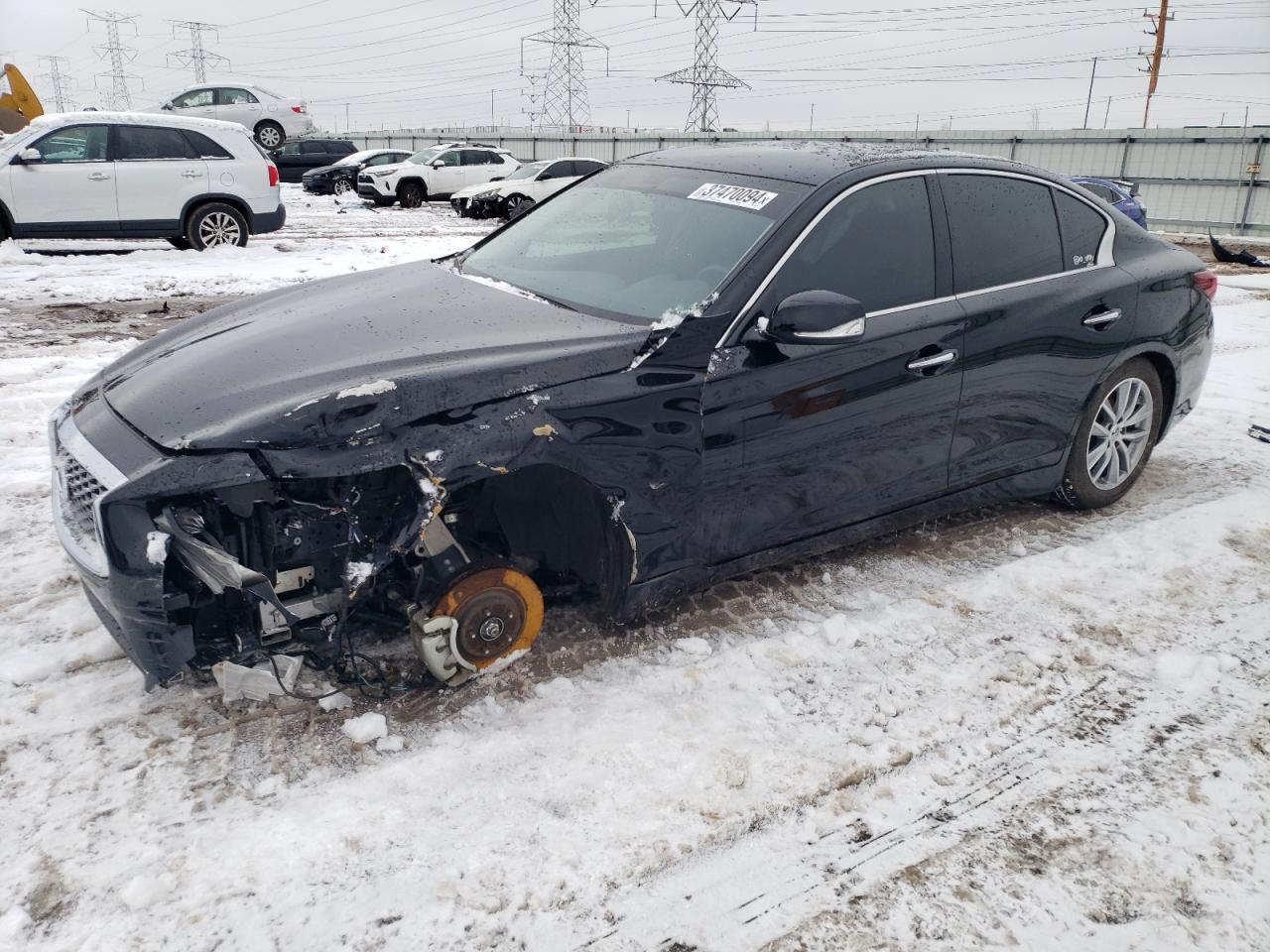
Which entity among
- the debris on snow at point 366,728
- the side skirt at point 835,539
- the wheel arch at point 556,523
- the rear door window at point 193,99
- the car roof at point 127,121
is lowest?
the debris on snow at point 366,728

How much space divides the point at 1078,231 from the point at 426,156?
68.7 ft

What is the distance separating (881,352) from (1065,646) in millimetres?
1243

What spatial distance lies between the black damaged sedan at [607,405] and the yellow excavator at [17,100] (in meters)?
30.0

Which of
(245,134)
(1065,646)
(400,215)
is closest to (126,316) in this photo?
(245,134)

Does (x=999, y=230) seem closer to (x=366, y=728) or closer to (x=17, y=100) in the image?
(x=366, y=728)

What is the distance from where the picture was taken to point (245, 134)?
40.3ft

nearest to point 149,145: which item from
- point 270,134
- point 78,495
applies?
Answer: point 78,495

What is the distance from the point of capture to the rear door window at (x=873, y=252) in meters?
3.27

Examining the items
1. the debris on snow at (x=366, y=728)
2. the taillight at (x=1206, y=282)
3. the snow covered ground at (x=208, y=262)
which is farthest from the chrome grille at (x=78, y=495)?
the snow covered ground at (x=208, y=262)

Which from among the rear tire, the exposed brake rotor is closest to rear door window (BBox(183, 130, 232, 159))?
the exposed brake rotor

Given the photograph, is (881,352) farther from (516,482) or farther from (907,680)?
(516,482)

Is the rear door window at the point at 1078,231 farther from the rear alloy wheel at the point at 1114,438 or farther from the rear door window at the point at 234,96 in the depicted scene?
the rear door window at the point at 234,96

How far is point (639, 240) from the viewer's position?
3.62 m

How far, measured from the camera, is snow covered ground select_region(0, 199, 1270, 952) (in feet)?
6.99
